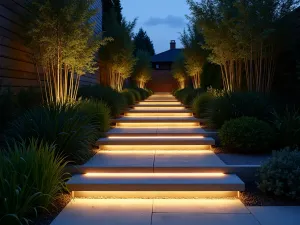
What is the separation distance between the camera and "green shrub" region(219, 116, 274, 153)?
577 cm

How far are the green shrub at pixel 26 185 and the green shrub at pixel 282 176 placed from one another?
2458mm

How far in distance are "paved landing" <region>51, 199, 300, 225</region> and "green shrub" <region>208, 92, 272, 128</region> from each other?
2948mm

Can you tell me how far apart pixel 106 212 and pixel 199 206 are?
106cm

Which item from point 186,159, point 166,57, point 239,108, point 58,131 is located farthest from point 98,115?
point 166,57

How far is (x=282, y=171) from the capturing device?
411 cm

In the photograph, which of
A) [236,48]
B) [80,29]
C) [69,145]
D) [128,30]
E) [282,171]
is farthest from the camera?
[128,30]

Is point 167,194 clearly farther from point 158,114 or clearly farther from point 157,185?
point 158,114

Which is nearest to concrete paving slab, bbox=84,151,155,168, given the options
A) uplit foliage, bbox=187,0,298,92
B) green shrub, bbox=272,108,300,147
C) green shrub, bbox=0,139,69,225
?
green shrub, bbox=0,139,69,225

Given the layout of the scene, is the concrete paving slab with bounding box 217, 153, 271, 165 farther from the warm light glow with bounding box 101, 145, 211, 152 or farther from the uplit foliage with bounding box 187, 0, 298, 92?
the uplit foliage with bounding box 187, 0, 298, 92

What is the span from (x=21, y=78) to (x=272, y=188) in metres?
5.77

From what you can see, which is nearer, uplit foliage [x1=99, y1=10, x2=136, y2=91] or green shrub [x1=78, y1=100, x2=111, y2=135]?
green shrub [x1=78, y1=100, x2=111, y2=135]

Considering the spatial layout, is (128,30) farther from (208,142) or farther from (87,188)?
(87,188)

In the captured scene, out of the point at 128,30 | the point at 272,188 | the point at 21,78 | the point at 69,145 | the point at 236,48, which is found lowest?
the point at 272,188

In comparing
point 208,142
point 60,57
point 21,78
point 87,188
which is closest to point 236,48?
point 208,142
